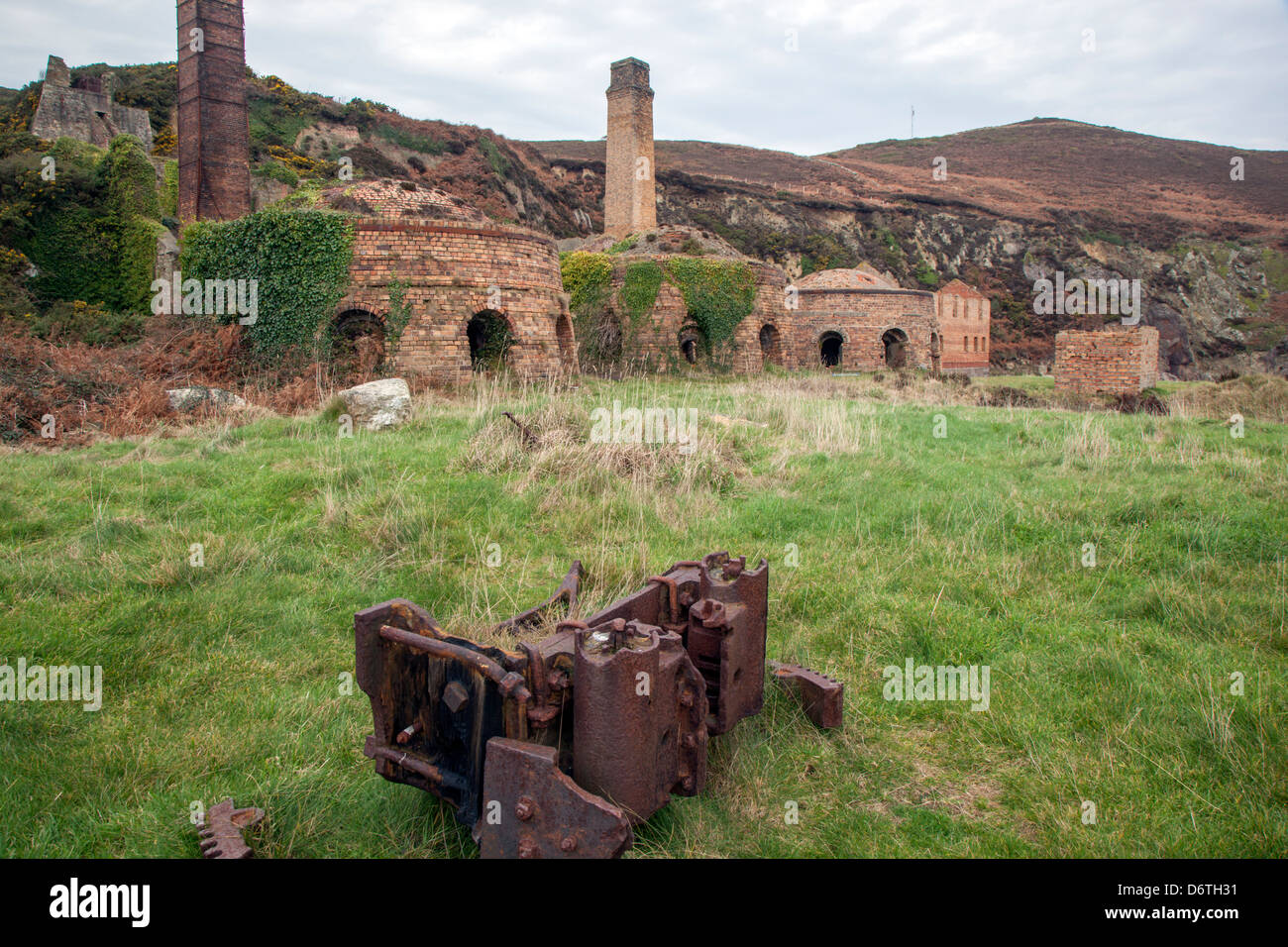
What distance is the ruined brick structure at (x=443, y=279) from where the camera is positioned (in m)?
14.1

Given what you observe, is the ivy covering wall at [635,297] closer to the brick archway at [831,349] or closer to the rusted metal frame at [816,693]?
the brick archway at [831,349]

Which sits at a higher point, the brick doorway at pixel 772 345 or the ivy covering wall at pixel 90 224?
the ivy covering wall at pixel 90 224

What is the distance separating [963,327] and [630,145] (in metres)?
23.9

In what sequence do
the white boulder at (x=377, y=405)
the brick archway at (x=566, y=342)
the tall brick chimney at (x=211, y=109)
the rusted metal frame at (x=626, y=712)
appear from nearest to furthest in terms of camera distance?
the rusted metal frame at (x=626, y=712), the white boulder at (x=377, y=405), the brick archway at (x=566, y=342), the tall brick chimney at (x=211, y=109)

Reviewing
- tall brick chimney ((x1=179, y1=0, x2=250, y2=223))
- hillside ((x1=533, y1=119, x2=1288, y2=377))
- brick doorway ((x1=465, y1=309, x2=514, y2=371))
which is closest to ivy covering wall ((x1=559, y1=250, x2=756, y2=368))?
brick doorway ((x1=465, y1=309, x2=514, y2=371))

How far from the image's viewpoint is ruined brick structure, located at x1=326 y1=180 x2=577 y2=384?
14102 millimetres

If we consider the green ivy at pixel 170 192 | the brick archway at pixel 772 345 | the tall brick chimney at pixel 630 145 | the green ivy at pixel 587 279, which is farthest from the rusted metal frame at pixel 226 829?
Answer: the tall brick chimney at pixel 630 145

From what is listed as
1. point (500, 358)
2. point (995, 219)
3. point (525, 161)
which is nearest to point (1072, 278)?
point (995, 219)

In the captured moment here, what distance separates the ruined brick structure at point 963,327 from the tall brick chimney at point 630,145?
1983cm

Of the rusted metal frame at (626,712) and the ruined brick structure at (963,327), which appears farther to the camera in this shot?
the ruined brick structure at (963,327)

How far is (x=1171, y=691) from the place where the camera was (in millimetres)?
3219

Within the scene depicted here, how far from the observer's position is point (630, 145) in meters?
32.0
